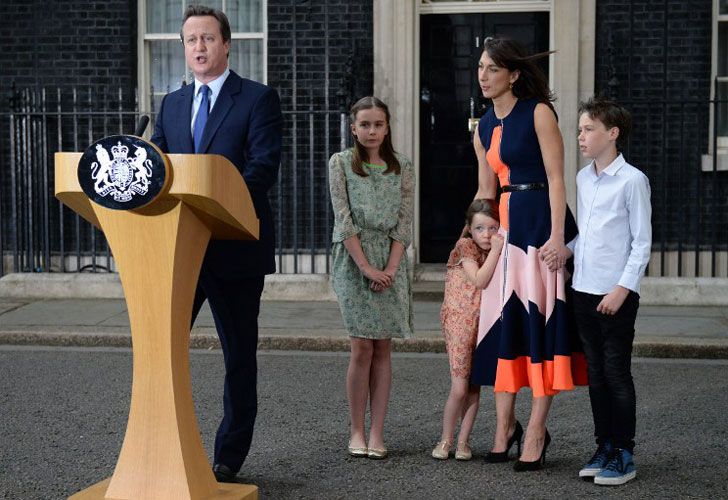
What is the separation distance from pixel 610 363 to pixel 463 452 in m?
0.81

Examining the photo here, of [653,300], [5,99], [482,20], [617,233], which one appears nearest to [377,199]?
[617,233]

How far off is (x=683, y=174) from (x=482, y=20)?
237 cm

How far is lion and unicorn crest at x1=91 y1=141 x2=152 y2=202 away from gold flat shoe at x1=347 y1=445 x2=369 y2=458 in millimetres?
2056

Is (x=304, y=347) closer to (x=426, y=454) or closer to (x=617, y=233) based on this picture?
→ (x=426, y=454)

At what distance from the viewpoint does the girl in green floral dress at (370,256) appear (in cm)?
566

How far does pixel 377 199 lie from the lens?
5707 millimetres

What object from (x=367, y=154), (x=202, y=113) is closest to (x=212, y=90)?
(x=202, y=113)

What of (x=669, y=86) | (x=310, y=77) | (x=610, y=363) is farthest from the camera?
(x=310, y=77)

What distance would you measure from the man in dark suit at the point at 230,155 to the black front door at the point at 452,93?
6.71 meters

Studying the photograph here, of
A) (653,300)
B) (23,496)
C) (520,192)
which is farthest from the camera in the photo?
(653,300)

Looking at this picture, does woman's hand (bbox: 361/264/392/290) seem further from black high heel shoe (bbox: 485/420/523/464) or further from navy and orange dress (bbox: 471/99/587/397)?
black high heel shoe (bbox: 485/420/523/464)

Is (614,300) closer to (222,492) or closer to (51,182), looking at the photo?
(222,492)

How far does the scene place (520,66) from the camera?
213 inches

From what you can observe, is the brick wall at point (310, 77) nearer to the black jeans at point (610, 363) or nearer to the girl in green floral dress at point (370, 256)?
the girl in green floral dress at point (370, 256)
